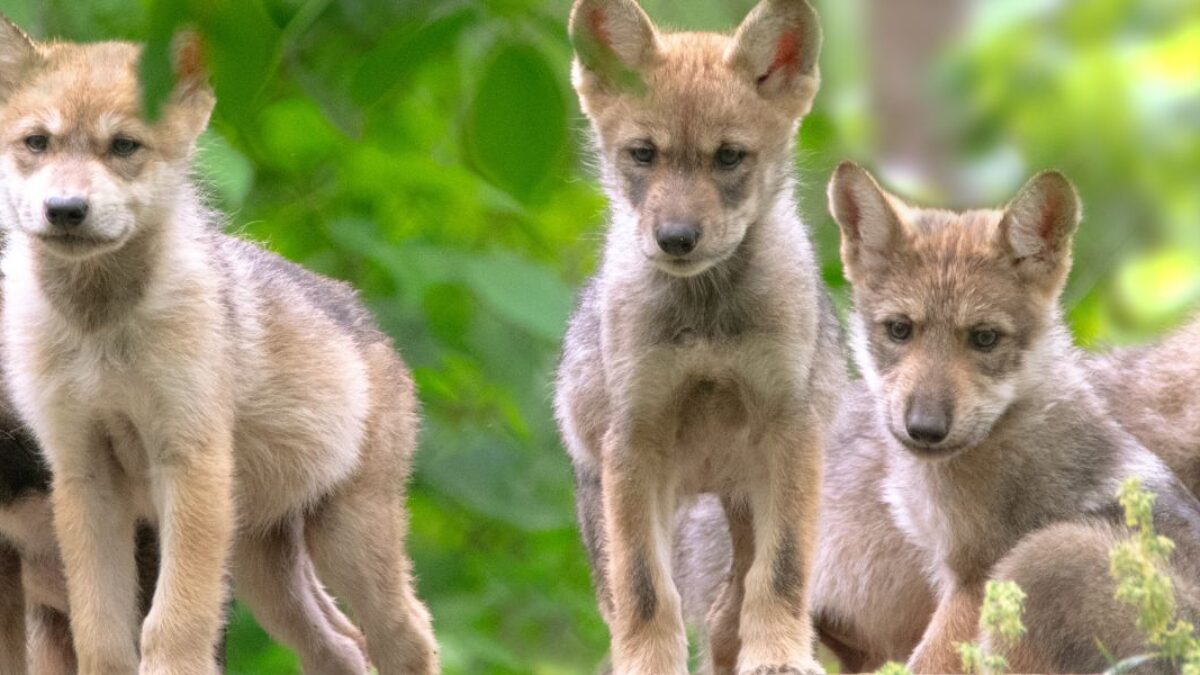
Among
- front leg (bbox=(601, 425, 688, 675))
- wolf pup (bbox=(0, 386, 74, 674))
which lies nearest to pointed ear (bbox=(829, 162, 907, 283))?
front leg (bbox=(601, 425, 688, 675))

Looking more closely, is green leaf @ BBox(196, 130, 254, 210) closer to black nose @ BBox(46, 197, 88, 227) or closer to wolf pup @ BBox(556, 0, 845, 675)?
black nose @ BBox(46, 197, 88, 227)

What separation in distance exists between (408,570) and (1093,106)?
16.3 feet

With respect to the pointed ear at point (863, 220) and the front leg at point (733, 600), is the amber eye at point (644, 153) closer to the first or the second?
the pointed ear at point (863, 220)

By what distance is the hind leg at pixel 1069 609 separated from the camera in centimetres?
509

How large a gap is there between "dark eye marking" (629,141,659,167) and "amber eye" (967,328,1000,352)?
1.37 meters

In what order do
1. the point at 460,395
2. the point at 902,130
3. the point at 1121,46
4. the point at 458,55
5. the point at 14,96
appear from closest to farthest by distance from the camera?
the point at 1121,46 < the point at 902,130 < the point at 458,55 < the point at 14,96 < the point at 460,395

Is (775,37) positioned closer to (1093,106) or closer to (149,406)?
(149,406)

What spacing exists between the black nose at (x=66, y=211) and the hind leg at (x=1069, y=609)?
3.31 m

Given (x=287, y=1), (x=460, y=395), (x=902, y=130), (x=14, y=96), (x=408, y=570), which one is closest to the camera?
(x=902, y=130)

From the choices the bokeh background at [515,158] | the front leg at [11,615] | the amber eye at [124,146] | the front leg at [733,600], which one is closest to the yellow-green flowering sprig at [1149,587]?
the bokeh background at [515,158]

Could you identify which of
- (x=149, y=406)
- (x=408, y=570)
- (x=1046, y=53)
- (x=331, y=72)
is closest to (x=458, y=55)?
(x=331, y=72)

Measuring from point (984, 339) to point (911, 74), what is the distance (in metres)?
3.71

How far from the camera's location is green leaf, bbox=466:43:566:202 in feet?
9.12

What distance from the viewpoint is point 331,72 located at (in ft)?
9.29
